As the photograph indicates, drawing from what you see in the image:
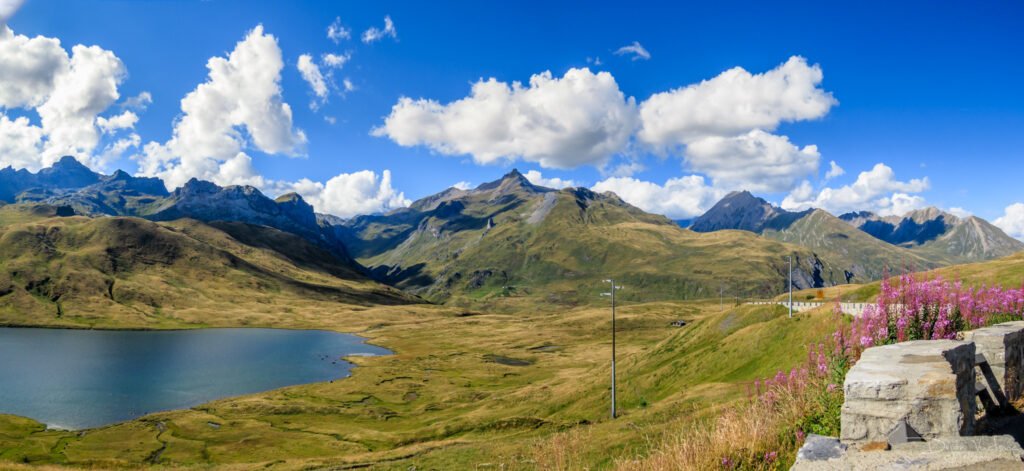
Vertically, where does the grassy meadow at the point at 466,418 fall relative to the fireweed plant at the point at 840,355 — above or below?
below

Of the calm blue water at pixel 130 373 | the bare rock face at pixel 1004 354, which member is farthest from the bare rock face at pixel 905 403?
the calm blue water at pixel 130 373

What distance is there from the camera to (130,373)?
140 metres

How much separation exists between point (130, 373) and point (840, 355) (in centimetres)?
16883

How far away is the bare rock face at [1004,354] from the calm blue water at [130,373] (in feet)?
386

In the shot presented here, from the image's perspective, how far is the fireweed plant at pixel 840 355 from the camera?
35.7ft

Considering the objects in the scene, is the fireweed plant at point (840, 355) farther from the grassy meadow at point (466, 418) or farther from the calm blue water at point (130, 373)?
the calm blue water at point (130, 373)

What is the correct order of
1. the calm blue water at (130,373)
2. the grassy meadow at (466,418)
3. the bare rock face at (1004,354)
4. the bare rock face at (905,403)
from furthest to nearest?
the calm blue water at (130,373), the grassy meadow at (466,418), the bare rock face at (1004,354), the bare rock face at (905,403)

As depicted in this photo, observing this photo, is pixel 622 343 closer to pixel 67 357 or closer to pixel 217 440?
pixel 217 440

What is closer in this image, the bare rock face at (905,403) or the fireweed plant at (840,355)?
the bare rock face at (905,403)

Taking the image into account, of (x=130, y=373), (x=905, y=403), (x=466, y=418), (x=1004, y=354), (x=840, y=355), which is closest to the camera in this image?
(x=905, y=403)

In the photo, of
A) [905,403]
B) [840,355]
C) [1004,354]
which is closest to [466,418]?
[840,355]

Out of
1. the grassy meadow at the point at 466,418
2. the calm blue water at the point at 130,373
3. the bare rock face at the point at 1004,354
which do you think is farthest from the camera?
the calm blue water at the point at 130,373

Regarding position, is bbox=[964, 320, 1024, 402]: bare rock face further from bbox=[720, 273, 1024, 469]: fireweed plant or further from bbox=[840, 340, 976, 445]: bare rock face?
bbox=[840, 340, 976, 445]: bare rock face

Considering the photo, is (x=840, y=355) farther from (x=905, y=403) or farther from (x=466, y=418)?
(x=466, y=418)
